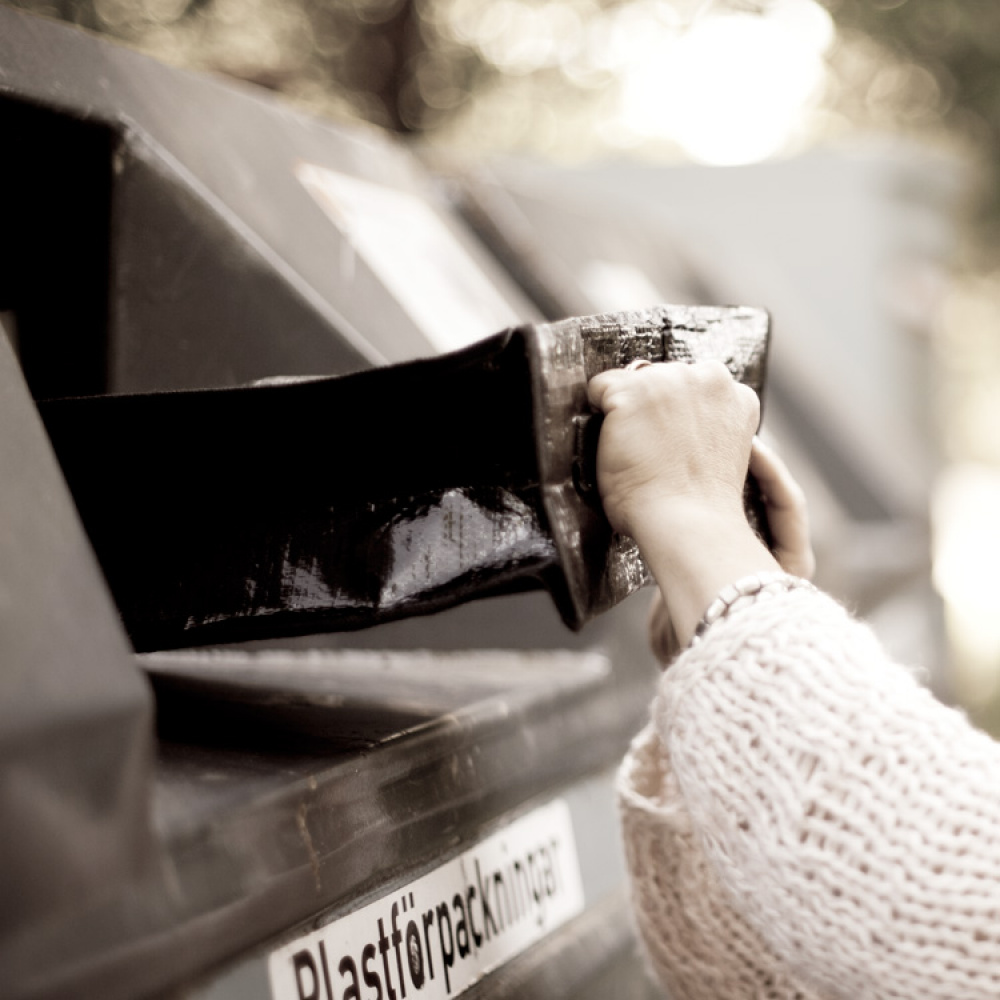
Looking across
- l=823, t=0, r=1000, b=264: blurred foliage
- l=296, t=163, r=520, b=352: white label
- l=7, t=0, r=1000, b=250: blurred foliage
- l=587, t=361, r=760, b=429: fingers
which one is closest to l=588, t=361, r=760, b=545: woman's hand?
l=587, t=361, r=760, b=429: fingers

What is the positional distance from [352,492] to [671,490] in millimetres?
306

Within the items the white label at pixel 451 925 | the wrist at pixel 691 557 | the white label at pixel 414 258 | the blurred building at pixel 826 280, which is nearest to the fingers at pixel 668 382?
the wrist at pixel 691 557

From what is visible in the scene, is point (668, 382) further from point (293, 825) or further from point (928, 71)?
point (928, 71)

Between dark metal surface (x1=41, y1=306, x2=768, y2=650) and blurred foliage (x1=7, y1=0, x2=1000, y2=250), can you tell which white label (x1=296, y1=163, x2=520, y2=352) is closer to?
dark metal surface (x1=41, y1=306, x2=768, y2=650)

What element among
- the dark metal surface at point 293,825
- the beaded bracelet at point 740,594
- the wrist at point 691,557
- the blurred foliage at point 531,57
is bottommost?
the dark metal surface at point 293,825

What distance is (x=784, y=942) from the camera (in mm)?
1107

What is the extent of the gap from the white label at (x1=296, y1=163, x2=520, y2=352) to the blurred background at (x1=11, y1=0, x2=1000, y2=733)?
51 centimetres

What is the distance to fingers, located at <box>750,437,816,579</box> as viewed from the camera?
4.79 ft

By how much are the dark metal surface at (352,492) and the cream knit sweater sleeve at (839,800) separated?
16cm

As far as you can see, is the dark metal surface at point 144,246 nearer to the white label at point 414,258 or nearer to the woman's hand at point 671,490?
the white label at point 414,258

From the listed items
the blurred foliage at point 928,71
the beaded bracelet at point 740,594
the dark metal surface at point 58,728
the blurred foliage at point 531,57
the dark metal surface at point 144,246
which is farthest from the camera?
the blurred foliage at point 928,71

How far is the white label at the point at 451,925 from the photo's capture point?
109cm

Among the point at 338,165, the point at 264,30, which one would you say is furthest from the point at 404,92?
the point at 338,165

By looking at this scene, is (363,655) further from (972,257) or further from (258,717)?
(972,257)
